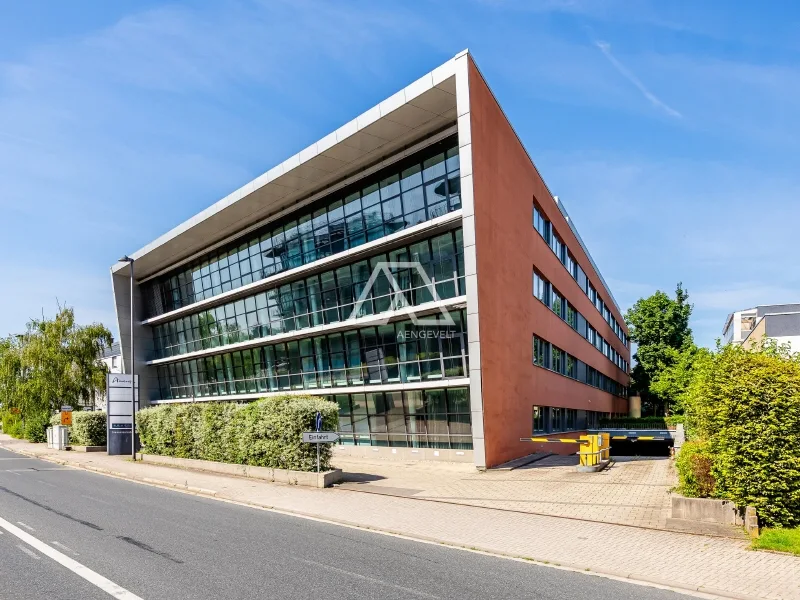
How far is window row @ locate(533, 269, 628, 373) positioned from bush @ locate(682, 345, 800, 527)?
18475 mm

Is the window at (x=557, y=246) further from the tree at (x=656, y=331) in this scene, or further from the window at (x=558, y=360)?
the tree at (x=656, y=331)

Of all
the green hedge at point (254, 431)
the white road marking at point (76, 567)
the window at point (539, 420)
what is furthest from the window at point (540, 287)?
the white road marking at point (76, 567)

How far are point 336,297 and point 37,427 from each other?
33.8m

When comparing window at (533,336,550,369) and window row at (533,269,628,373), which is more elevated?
window row at (533,269,628,373)

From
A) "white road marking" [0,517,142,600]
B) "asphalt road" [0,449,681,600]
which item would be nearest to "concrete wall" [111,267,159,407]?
"asphalt road" [0,449,681,600]

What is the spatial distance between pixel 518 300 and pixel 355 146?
30.6 feet

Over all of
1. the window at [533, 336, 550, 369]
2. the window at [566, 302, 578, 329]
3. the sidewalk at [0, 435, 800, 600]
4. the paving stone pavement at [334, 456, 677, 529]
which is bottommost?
the paving stone pavement at [334, 456, 677, 529]

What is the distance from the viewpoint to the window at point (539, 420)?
28723mm

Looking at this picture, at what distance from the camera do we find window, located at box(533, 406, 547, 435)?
28.7m

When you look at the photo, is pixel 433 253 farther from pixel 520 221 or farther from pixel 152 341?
pixel 152 341

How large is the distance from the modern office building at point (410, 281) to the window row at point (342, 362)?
89 millimetres

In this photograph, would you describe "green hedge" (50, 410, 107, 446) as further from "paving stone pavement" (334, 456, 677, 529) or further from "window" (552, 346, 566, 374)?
"window" (552, 346, 566, 374)

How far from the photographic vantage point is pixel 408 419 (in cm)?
2680

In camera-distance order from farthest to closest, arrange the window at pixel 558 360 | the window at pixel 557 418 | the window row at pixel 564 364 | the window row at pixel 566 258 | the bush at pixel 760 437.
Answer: the window at pixel 558 360, the window at pixel 557 418, the window row at pixel 566 258, the window row at pixel 564 364, the bush at pixel 760 437
